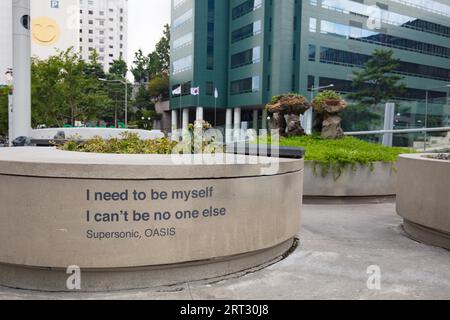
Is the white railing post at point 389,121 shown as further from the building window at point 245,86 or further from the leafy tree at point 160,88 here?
the leafy tree at point 160,88

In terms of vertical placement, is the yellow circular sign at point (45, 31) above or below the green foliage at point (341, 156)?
above

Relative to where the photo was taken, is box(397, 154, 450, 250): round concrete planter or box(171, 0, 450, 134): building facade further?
box(171, 0, 450, 134): building facade

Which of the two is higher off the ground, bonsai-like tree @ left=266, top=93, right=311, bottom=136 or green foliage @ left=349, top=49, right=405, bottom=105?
green foliage @ left=349, top=49, right=405, bottom=105

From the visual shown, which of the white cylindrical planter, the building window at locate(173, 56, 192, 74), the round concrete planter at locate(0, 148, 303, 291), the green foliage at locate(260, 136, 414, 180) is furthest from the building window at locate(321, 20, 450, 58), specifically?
the round concrete planter at locate(0, 148, 303, 291)

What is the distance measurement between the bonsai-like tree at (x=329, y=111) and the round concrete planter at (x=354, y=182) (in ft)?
8.03

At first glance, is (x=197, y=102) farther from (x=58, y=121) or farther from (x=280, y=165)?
(x=280, y=165)

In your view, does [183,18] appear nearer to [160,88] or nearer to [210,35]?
[210,35]

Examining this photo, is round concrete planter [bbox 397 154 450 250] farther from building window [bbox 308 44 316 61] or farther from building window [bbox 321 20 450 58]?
building window [bbox 321 20 450 58]

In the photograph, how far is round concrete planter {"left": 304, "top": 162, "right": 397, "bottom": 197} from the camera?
10.6m

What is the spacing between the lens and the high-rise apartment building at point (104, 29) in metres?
131

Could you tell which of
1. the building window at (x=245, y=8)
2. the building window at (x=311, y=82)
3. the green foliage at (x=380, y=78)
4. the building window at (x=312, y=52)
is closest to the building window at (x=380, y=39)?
the building window at (x=312, y=52)

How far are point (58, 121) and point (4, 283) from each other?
28306 millimetres

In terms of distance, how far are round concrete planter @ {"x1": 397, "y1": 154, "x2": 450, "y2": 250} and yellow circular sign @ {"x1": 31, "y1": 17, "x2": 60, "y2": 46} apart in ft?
220

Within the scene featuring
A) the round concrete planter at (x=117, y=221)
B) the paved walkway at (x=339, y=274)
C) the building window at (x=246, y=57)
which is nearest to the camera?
the round concrete planter at (x=117, y=221)
